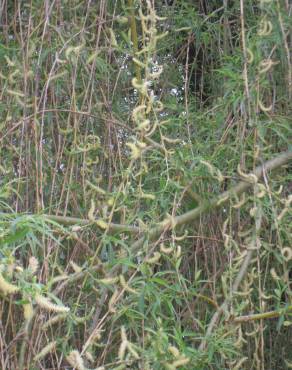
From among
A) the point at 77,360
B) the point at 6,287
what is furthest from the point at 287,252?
the point at 6,287

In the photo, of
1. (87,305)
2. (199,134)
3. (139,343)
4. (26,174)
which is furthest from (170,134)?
(139,343)

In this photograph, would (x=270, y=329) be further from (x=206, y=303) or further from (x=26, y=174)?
(x=26, y=174)

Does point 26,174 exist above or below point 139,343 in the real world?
above

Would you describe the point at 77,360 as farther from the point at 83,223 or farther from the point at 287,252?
the point at 287,252

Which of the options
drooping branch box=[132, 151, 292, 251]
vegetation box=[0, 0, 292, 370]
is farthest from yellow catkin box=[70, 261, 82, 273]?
drooping branch box=[132, 151, 292, 251]

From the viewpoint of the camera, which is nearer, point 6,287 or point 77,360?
point 6,287

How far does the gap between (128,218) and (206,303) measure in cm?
39

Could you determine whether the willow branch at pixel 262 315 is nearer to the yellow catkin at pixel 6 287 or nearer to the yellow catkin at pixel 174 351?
the yellow catkin at pixel 174 351

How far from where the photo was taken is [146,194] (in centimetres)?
184

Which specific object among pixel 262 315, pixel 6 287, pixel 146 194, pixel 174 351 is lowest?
pixel 262 315

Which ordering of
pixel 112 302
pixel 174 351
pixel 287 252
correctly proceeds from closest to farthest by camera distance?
pixel 174 351 < pixel 112 302 < pixel 287 252

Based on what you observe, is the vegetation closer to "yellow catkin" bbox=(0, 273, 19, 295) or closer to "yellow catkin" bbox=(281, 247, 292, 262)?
"yellow catkin" bbox=(281, 247, 292, 262)

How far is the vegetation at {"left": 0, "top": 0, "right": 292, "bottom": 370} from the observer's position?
1.79m

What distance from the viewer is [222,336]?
1821 mm
